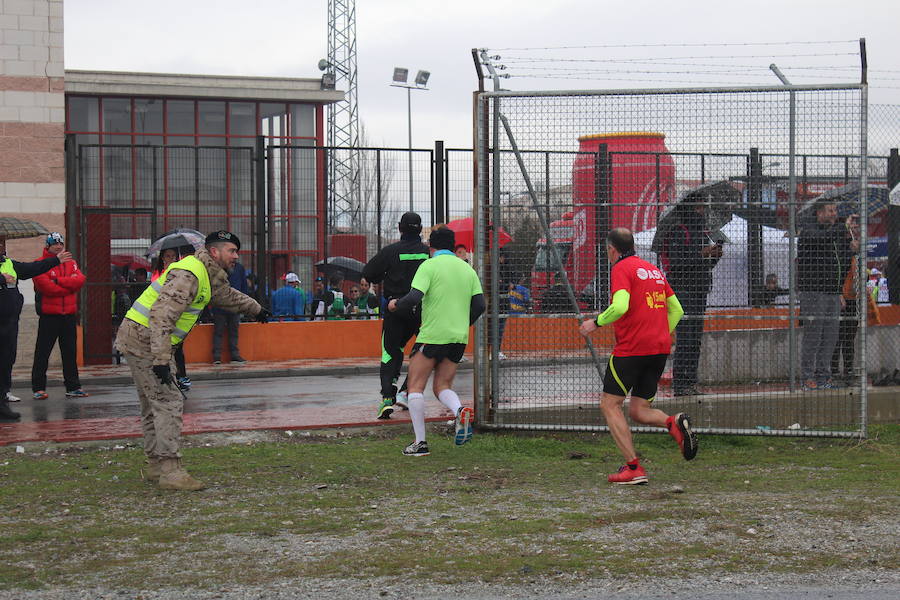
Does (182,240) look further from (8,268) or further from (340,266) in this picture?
(340,266)

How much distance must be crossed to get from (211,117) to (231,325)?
1799cm

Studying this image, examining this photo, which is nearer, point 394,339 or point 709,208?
point 709,208

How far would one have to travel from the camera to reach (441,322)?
8.68m

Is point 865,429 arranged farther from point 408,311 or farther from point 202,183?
point 202,183

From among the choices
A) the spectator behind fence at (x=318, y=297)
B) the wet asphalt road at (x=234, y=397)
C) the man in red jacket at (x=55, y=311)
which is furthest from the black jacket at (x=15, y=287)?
the spectator behind fence at (x=318, y=297)

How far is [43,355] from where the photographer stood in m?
12.5

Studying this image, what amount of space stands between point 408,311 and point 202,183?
33.7 feet

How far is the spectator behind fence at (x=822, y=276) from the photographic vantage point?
9102 mm

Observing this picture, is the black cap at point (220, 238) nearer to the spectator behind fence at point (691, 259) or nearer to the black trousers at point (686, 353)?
the spectator behind fence at point (691, 259)

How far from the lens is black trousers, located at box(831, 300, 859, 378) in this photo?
9.09m

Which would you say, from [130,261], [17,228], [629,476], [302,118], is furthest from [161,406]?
[302,118]

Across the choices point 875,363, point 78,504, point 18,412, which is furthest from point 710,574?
point 18,412

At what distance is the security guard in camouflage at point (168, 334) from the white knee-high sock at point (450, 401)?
1.87 metres

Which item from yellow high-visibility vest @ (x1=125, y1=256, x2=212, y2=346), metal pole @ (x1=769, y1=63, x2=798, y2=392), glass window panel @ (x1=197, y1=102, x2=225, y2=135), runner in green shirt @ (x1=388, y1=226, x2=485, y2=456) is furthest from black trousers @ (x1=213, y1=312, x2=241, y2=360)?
glass window panel @ (x1=197, y1=102, x2=225, y2=135)
